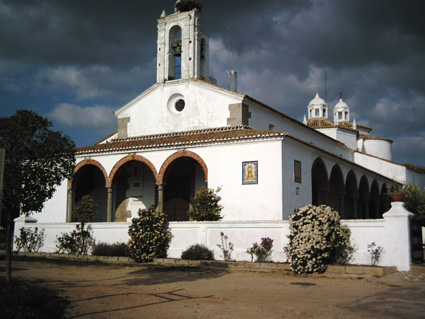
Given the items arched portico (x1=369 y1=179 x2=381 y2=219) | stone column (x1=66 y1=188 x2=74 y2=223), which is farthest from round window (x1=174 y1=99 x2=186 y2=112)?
arched portico (x1=369 y1=179 x2=381 y2=219)

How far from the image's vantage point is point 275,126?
23734 millimetres

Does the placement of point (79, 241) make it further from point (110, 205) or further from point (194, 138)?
point (194, 138)

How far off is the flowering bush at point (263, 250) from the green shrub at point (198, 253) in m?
1.57

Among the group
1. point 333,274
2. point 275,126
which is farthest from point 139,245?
point 275,126

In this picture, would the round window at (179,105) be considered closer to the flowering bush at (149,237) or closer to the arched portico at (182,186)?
the arched portico at (182,186)

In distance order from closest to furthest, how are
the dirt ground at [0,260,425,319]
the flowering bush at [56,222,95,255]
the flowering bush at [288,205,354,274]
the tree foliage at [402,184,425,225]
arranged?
the dirt ground at [0,260,425,319], the flowering bush at [288,205,354,274], the flowering bush at [56,222,95,255], the tree foliage at [402,184,425,225]

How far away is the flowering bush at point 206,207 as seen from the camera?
1694cm

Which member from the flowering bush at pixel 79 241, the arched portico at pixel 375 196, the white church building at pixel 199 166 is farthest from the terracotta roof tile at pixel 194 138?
the arched portico at pixel 375 196

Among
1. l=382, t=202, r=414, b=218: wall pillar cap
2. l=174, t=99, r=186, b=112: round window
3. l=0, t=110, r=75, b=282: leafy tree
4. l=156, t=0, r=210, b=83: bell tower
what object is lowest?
l=382, t=202, r=414, b=218: wall pillar cap

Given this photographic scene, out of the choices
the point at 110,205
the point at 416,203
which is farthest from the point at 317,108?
the point at 110,205

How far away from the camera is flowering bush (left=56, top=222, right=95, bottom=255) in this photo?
1833 centimetres

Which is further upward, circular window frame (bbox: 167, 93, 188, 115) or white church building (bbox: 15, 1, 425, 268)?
circular window frame (bbox: 167, 93, 188, 115)

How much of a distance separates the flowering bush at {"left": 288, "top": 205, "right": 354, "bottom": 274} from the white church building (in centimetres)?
50

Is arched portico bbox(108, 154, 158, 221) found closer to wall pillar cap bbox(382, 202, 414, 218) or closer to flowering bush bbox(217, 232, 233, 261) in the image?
flowering bush bbox(217, 232, 233, 261)
